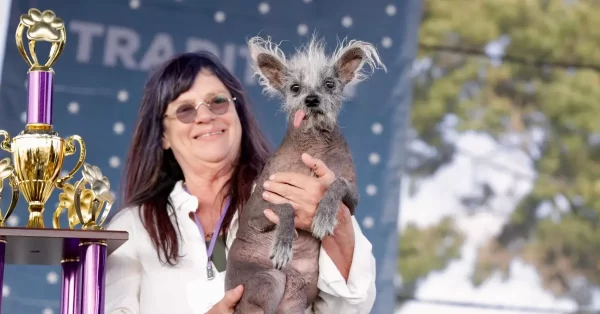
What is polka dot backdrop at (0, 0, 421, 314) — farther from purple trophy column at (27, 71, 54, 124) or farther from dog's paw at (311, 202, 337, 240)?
dog's paw at (311, 202, 337, 240)

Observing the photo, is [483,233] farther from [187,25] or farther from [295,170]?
[295,170]

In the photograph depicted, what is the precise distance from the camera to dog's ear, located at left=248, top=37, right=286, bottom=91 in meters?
2.22

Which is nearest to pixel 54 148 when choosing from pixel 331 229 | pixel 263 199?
pixel 263 199

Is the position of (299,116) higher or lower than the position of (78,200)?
higher

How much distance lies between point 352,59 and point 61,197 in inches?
31.0

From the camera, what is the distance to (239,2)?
355 centimetres

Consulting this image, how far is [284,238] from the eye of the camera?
2.06 meters

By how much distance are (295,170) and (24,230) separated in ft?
2.07

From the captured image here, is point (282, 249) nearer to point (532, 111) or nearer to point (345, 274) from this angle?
point (345, 274)

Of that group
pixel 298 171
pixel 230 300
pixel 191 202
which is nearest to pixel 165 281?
pixel 191 202

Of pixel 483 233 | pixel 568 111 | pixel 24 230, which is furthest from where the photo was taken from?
pixel 568 111

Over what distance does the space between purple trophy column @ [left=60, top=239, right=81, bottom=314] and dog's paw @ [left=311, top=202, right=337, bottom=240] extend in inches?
21.7

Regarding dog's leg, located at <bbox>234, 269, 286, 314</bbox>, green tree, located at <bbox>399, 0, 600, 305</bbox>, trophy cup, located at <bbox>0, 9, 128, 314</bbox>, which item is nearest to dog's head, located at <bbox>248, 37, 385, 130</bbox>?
dog's leg, located at <bbox>234, 269, 286, 314</bbox>

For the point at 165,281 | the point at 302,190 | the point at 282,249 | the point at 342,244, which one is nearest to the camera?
the point at 282,249
